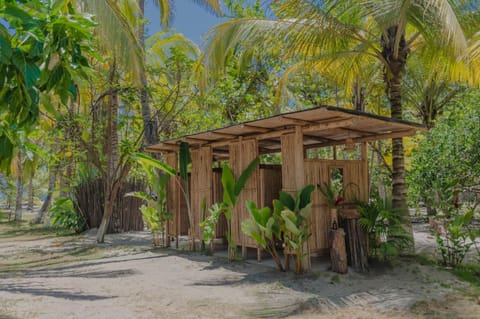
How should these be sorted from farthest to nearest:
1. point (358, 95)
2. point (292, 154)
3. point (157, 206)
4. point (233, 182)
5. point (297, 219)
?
point (358, 95) → point (157, 206) → point (233, 182) → point (292, 154) → point (297, 219)

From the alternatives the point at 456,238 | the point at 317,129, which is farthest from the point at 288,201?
the point at 456,238

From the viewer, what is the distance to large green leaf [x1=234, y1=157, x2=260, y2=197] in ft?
26.2

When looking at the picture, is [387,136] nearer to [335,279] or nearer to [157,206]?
[335,279]

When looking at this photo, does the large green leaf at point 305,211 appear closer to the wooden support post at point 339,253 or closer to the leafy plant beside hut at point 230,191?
the wooden support post at point 339,253

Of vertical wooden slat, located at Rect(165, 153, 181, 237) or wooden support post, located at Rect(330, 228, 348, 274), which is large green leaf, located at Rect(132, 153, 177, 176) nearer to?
vertical wooden slat, located at Rect(165, 153, 181, 237)

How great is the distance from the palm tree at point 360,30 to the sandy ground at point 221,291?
7.14 ft

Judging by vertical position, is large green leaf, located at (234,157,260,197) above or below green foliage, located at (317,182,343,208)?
above

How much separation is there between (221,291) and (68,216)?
38.2 ft

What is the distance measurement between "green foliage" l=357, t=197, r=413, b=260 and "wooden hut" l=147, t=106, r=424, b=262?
0.77 metres

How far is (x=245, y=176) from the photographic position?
8.02 m

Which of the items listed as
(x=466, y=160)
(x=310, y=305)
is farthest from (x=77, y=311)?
(x=466, y=160)

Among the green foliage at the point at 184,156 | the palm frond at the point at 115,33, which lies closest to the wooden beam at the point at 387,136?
the green foliage at the point at 184,156

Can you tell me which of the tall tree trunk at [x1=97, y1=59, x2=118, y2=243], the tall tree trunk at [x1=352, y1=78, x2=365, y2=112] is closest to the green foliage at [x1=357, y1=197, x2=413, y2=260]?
the tall tree trunk at [x1=352, y1=78, x2=365, y2=112]

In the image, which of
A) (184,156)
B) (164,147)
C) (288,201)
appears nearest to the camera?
(288,201)
